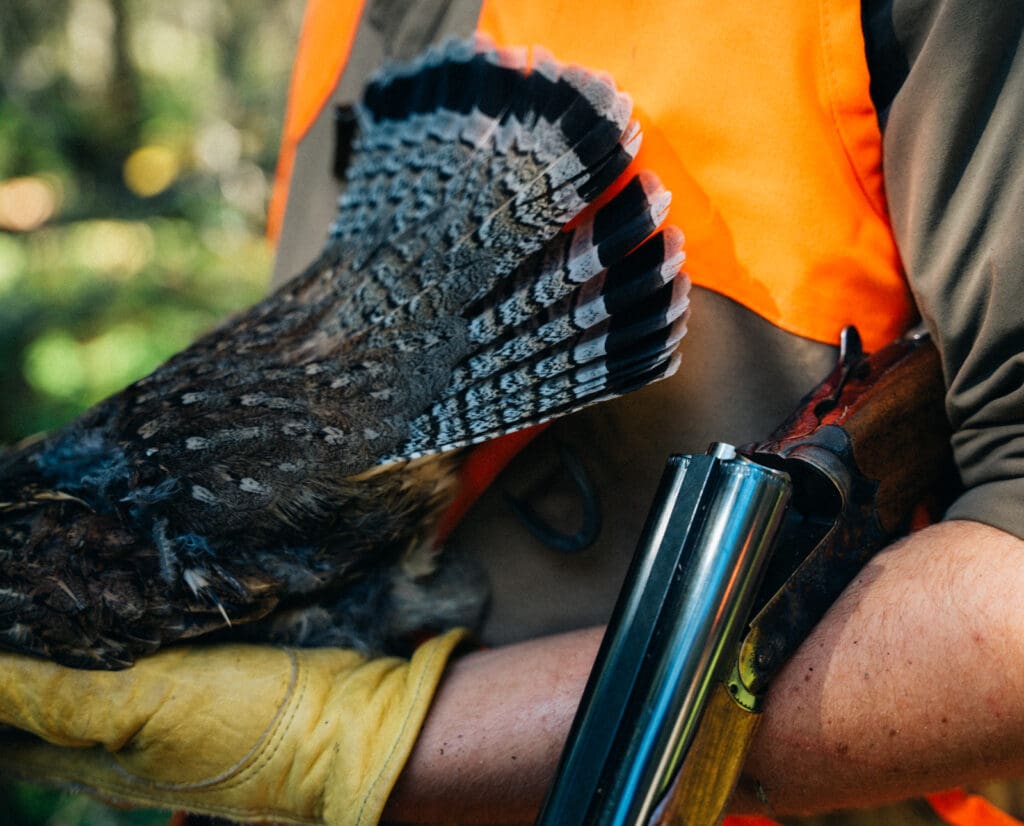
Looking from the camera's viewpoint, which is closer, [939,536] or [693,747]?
[693,747]

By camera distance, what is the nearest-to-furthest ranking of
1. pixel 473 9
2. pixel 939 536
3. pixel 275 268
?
1. pixel 939 536
2. pixel 473 9
3. pixel 275 268

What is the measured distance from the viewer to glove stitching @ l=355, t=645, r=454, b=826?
1455mm

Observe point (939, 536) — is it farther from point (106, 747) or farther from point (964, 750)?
point (106, 747)

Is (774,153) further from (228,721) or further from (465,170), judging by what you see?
(228,721)

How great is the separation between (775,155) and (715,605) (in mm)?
789

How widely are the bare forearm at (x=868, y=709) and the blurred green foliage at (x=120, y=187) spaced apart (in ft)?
12.0

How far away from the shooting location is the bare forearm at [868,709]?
1.17 metres

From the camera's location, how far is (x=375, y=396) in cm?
169

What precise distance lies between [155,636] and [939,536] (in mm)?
1463

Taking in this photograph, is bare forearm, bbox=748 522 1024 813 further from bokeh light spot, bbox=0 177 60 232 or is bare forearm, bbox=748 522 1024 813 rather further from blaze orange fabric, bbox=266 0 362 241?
bokeh light spot, bbox=0 177 60 232

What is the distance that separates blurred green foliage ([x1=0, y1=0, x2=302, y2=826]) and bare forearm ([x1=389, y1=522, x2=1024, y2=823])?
144 inches

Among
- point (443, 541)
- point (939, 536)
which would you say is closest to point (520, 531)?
point (443, 541)

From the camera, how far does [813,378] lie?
1.50 metres

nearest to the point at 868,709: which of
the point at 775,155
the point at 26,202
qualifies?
the point at 775,155
